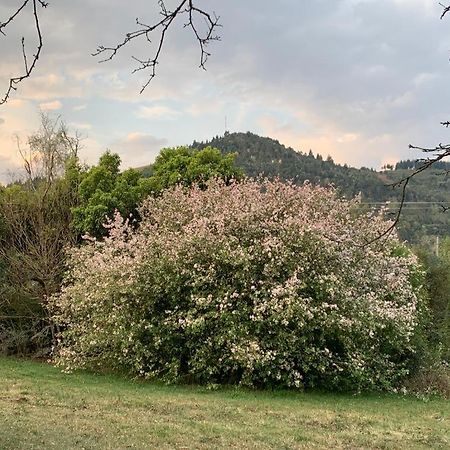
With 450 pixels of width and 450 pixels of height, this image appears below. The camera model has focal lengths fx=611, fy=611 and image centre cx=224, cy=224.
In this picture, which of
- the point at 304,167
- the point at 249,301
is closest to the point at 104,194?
the point at 249,301

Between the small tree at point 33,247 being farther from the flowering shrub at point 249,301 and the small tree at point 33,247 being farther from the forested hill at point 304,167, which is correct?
the forested hill at point 304,167

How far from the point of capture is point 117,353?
1470 centimetres

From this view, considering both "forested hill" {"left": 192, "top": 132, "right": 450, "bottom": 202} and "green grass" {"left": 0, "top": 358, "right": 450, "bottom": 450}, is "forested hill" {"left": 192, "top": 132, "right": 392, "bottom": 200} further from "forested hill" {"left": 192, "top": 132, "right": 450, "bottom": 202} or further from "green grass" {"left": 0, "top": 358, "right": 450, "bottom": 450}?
"green grass" {"left": 0, "top": 358, "right": 450, "bottom": 450}

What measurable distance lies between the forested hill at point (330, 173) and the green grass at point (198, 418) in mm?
39005

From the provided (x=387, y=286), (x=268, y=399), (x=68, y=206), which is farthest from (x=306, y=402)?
(x=68, y=206)

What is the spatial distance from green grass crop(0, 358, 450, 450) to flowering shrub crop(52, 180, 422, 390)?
0.71 m

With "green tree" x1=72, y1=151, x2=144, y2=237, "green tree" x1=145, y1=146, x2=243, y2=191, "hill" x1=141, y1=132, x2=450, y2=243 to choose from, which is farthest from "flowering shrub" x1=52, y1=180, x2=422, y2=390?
"hill" x1=141, y1=132, x2=450, y2=243

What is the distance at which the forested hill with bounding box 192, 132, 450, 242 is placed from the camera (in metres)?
52.7

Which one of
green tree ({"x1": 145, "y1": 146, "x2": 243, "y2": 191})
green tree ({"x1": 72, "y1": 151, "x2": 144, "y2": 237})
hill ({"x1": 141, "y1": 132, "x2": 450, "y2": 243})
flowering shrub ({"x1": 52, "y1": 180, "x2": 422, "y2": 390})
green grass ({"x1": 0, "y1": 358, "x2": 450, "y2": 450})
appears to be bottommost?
green grass ({"x1": 0, "y1": 358, "x2": 450, "y2": 450})

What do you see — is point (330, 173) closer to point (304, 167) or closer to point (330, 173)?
point (330, 173)

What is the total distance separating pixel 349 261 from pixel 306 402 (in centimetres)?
377

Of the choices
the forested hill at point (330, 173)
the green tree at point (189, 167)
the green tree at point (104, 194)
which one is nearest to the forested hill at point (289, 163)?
the forested hill at point (330, 173)

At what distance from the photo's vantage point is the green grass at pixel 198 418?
7730mm

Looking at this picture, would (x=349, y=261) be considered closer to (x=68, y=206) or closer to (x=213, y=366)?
(x=213, y=366)
